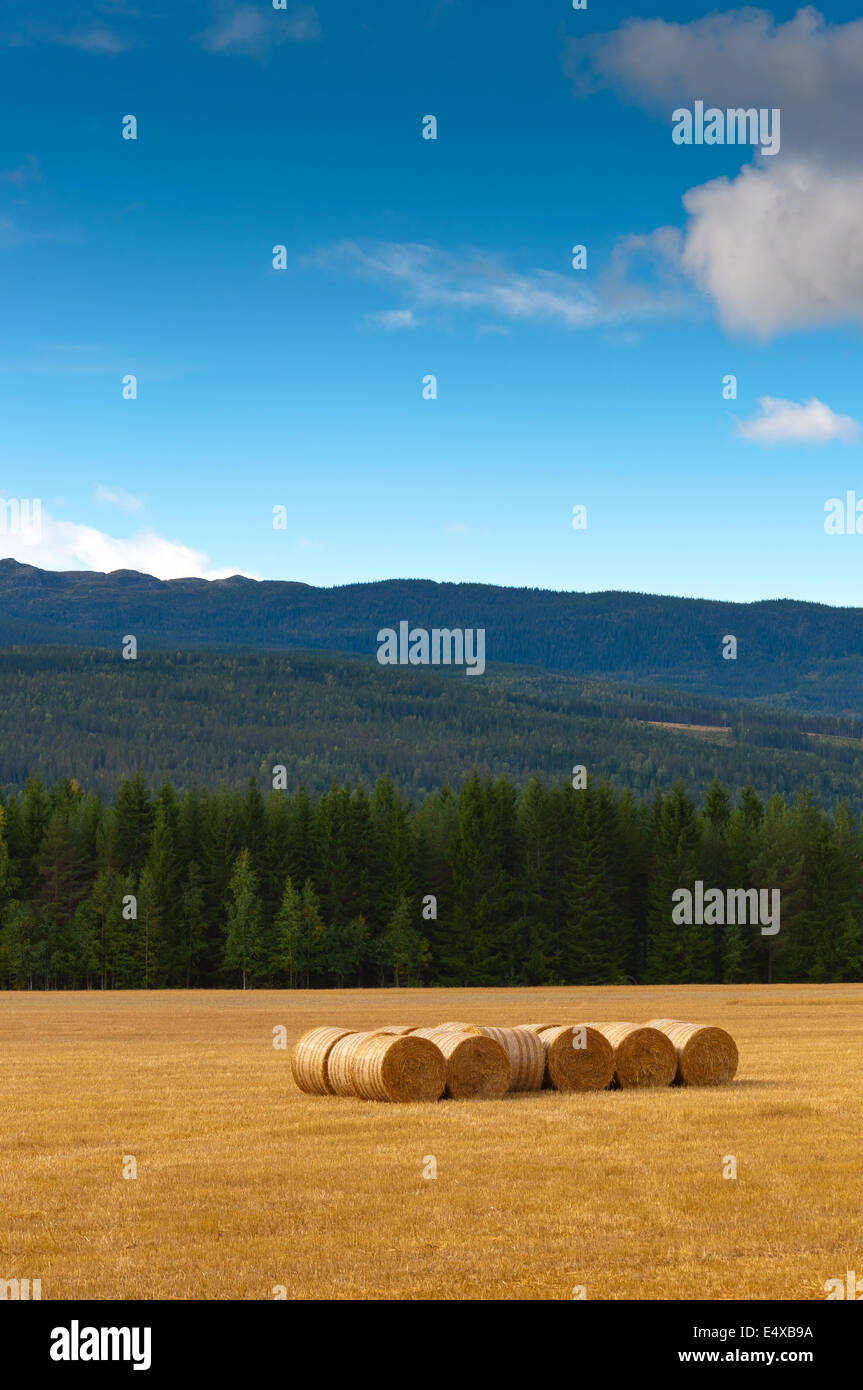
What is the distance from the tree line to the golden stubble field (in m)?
61.2

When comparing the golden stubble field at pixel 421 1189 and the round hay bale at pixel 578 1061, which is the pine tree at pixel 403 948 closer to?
the golden stubble field at pixel 421 1189

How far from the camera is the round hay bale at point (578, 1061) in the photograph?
81.7ft

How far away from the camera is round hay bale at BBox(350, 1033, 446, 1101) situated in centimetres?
2319

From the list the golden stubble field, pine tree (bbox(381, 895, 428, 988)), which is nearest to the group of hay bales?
the golden stubble field

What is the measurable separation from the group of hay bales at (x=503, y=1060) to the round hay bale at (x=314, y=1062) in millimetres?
18

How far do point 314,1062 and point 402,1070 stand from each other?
2.35 metres

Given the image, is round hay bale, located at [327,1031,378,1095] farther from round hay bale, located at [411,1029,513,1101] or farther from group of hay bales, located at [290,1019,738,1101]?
round hay bale, located at [411,1029,513,1101]

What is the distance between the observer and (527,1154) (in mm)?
18109

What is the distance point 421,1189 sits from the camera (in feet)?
52.0

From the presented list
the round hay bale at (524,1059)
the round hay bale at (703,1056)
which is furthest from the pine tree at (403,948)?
the round hay bale at (524,1059)

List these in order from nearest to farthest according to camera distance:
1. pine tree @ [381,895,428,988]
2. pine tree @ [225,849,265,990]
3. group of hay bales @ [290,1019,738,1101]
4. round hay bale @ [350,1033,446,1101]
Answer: round hay bale @ [350,1033,446,1101] → group of hay bales @ [290,1019,738,1101] → pine tree @ [225,849,265,990] → pine tree @ [381,895,428,988]

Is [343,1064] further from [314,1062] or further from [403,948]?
[403,948]

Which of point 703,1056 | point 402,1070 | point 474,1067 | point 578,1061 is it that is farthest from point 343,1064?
point 703,1056
